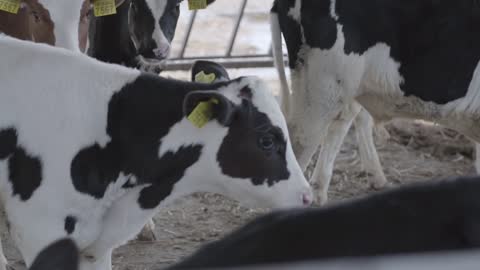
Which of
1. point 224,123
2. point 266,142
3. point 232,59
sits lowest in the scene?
point 232,59

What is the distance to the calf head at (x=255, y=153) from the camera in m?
4.51

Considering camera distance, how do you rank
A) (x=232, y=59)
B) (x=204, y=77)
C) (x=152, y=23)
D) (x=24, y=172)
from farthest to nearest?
1. (x=232, y=59)
2. (x=152, y=23)
3. (x=204, y=77)
4. (x=24, y=172)

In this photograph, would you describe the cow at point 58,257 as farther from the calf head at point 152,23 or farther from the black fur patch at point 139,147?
the calf head at point 152,23

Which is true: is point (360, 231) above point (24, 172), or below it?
above

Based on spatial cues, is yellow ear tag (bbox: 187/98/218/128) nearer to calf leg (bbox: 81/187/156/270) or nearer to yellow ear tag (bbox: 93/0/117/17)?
calf leg (bbox: 81/187/156/270)

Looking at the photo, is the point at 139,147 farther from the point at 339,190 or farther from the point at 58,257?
the point at 339,190

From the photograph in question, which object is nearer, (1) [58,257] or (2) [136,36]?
(1) [58,257]

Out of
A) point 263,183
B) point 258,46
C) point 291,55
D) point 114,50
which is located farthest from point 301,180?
point 258,46

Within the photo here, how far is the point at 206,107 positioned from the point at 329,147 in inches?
101

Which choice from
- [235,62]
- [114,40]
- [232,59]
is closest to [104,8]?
[114,40]

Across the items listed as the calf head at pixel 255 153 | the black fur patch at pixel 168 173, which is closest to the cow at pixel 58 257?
the black fur patch at pixel 168 173

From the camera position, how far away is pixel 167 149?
14.8 feet

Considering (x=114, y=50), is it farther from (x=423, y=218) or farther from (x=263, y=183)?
(x=423, y=218)

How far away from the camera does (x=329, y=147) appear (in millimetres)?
6883
